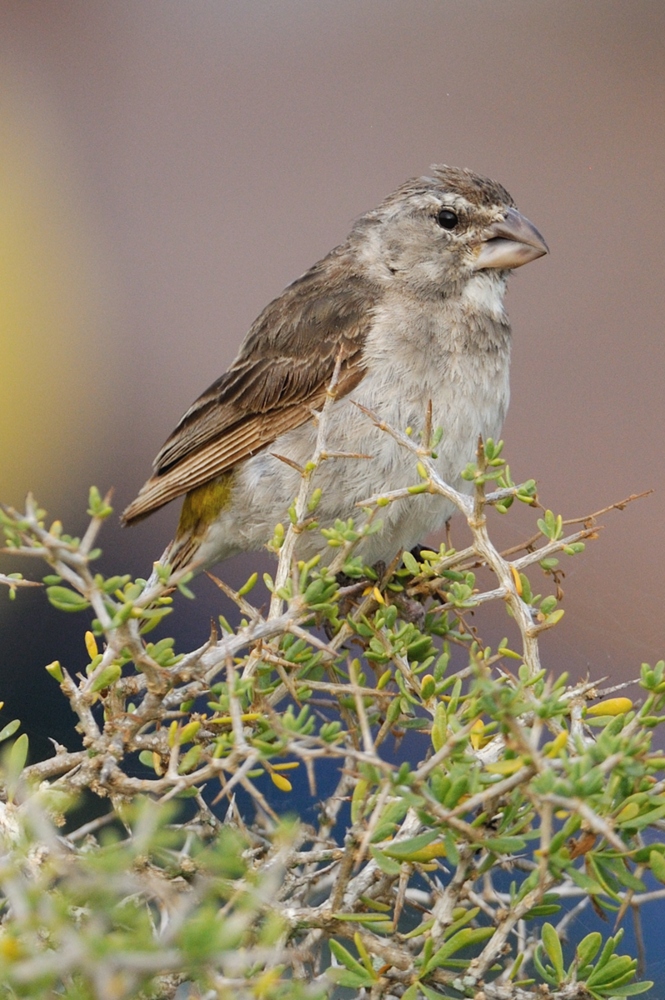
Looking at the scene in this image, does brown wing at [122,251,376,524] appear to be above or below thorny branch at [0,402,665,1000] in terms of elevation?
above

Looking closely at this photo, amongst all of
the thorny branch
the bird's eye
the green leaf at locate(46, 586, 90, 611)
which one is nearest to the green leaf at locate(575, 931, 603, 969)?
the thorny branch

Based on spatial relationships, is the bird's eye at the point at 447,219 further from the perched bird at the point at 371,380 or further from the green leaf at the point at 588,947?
the green leaf at the point at 588,947

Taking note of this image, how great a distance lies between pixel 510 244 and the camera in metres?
1.73

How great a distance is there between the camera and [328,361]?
5.87ft

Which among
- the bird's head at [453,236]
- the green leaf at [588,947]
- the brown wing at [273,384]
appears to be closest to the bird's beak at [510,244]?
the bird's head at [453,236]

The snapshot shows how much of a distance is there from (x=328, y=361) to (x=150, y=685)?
102cm

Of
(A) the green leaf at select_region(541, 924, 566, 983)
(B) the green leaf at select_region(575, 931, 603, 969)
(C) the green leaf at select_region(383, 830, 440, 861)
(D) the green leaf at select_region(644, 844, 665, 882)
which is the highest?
(C) the green leaf at select_region(383, 830, 440, 861)

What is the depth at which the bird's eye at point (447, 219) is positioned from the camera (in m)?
1.79

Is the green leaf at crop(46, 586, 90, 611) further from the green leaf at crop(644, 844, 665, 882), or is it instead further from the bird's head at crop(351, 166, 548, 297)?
the bird's head at crop(351, 166, 548, 297)

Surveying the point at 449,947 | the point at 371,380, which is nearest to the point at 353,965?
the point at 449,947

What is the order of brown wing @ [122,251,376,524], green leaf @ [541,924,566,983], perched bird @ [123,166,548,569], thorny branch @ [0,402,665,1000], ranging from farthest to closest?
brown wing @ [122,251,376,524]
perched bird @ [123,166,548,569]
green leaf @ [541,924,566,983]
thorny branch @ [0,402,665,1000]

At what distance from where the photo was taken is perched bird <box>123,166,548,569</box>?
5.44ft

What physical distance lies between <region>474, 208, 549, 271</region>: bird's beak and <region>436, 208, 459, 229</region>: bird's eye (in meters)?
0.07

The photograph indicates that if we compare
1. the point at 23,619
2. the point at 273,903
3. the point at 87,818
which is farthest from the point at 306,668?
the point at 23,619
